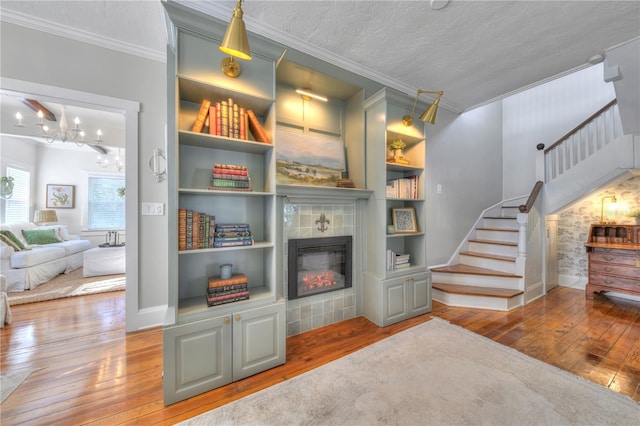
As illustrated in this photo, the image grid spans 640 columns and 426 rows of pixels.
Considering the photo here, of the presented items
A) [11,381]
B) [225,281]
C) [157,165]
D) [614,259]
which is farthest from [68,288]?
[614,259]

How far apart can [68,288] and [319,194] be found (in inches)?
163

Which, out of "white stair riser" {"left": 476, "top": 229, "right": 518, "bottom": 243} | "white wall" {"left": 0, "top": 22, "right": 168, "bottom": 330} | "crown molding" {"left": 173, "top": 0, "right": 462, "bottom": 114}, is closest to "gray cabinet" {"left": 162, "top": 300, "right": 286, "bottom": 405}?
"white wall" {"left": 0, "top": 22, "right": 168, "bottom": 330}

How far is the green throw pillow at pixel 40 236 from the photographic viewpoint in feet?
14.8

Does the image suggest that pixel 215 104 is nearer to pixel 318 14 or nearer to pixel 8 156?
pixel 318 14

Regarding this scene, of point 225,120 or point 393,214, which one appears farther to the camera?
point 393,214

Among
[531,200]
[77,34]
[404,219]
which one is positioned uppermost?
[77,34]

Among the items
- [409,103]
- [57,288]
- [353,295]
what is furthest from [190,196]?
[57,288]

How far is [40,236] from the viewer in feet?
15.1

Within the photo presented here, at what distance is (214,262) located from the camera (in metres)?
1.98

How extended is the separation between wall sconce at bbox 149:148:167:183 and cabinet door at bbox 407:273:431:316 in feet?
9.52

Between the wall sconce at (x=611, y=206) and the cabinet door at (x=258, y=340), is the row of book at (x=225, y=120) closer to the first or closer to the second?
the cabinet door at (x=258, y=340)

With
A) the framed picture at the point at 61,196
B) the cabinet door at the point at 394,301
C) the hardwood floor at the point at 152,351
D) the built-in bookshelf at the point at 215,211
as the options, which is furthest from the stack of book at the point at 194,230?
the framed picture at the point at 61,196

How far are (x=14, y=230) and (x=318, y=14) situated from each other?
6.45m

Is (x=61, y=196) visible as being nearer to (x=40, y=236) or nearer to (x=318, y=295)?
(x=40, y=236)
